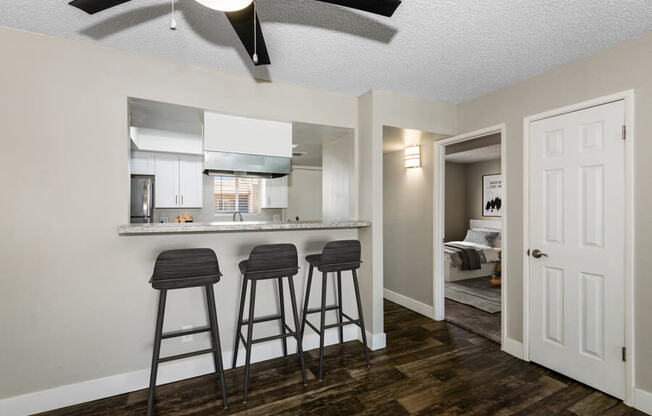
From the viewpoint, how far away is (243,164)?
9.18 feet

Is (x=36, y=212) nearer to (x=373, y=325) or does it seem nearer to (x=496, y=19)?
(x=373, y=325)

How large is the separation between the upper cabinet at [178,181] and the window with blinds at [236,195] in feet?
2.42

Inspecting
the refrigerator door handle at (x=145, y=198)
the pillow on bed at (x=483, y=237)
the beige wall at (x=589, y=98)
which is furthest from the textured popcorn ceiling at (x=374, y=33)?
the pillow on bed at (x=483, y=237)

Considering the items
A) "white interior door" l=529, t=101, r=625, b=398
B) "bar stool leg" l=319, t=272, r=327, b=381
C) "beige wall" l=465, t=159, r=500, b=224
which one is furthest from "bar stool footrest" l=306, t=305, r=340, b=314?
"beige wall" l=465, t=159, r=500, b=224

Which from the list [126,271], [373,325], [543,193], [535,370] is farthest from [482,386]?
[126,271]

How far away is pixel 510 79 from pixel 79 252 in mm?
3669

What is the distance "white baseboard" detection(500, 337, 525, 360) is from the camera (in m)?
2.71

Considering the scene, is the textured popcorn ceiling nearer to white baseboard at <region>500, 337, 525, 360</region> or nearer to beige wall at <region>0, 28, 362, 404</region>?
beige wall at <region>0, 28, 362, 404</region>

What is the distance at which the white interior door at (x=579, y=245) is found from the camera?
6.96 feet

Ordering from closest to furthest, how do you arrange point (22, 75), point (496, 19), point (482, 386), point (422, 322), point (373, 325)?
point (496, 19) → point (22, 75) → point (482, 386) → point (373, 325) → point (422, 322)

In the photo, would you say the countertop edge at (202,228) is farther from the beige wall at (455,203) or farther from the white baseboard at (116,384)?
the beige wall at (455,203)

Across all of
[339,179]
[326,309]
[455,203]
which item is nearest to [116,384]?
[326,309]

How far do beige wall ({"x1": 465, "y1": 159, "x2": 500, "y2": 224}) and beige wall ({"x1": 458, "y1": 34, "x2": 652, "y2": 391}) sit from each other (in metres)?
4.16

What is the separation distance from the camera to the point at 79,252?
2.10 m
